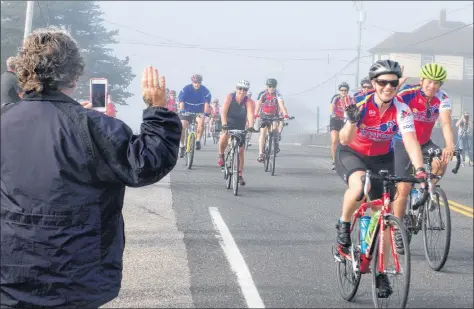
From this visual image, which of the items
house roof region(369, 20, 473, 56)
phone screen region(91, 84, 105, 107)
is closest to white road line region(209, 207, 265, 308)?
phone screen region(91, 84, 105, 107)

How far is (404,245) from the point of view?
5.95 m

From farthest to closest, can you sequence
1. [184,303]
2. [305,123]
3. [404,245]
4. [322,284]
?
[305,123]
[322,284]
[184,303]
[404,245]

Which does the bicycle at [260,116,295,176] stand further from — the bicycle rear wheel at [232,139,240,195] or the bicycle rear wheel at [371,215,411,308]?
the bicycle rear wheel at [371,215,411,308]

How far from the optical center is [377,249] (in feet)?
20.5

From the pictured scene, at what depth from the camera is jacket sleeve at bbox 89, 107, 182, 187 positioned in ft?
10.0

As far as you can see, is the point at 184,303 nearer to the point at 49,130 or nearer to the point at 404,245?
the point at 404,245

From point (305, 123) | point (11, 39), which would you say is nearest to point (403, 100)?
point (11, 39)

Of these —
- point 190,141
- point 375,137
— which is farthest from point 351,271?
point 190,141

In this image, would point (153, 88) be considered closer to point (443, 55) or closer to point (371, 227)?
point (371, 227)

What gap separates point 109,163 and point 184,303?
418 centimetres

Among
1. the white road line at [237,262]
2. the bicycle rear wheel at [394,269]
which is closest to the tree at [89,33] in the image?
the white road line at [237,262]

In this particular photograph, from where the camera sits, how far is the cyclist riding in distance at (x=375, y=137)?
19.2ft

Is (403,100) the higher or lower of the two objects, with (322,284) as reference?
higher

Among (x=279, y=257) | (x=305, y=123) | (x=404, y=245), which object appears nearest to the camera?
(x=404, y=245)
